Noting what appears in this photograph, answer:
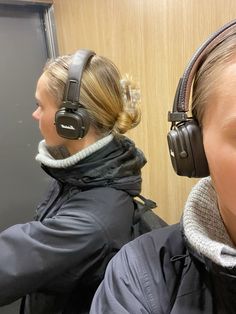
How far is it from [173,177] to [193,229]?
3.58 feet

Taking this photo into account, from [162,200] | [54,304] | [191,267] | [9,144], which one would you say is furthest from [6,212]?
[191,267]

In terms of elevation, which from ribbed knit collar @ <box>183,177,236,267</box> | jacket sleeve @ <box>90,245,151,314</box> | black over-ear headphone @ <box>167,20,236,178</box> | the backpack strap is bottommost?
the backpack strap

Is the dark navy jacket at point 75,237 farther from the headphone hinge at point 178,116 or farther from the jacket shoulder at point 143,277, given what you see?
the headphone hinge at point 178,116

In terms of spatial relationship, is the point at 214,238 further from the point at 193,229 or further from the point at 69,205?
the point at 69,205

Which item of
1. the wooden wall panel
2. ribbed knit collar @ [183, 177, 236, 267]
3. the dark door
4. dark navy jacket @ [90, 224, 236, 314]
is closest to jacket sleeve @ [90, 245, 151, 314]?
dark navy jacket @ [90, 224, 236, 314]

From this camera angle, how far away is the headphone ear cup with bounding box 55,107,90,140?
1000mm

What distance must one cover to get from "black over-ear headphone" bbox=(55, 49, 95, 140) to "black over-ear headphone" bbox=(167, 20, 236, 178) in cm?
43

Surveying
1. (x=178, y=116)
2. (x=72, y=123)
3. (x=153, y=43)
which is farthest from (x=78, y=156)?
(x=153, y=43)

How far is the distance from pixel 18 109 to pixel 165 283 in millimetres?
1557

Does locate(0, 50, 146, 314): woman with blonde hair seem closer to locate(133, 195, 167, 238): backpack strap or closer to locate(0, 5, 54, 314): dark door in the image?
locate(133, 195, 167, 238): backpack strap

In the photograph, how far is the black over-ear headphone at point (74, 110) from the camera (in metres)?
0.98

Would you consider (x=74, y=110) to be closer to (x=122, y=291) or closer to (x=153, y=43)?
(x=122, y=291)

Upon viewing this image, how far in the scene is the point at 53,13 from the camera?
201cm

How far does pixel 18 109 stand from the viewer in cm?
195
